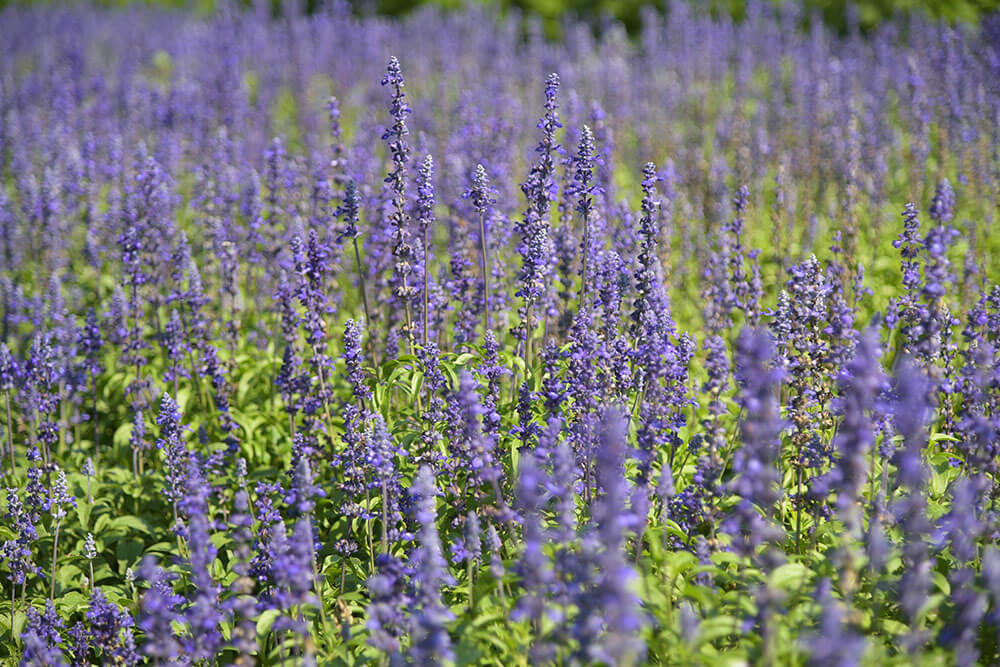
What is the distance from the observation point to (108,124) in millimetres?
14594

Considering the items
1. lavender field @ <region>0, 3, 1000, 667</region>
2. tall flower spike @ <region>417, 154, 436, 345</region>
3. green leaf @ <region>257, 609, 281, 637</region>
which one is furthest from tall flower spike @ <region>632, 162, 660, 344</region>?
green leaf @ <region>257, 609, 281, 637</region>

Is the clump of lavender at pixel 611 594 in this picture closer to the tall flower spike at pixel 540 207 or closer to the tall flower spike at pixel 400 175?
the tall flower spike at pixel 540 207

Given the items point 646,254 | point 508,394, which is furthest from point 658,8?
point 646,254

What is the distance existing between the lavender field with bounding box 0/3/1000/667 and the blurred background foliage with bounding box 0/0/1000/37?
5.74m

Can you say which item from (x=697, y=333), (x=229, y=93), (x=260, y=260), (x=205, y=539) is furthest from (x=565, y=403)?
(x=229, y=93)

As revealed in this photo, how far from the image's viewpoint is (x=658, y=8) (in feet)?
87.7

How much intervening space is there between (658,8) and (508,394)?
22.9 meters

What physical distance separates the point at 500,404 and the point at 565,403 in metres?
0.60

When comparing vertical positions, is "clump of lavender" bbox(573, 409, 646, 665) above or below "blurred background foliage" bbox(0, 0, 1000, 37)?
below

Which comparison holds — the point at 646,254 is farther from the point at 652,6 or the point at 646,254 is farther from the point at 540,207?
the point at 652,6

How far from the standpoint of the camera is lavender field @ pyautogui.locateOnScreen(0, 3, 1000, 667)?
4094 millimetres

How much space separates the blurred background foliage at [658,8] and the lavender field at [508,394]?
574 centimetres

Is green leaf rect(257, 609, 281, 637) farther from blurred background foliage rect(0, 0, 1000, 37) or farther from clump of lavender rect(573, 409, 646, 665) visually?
blurred background foliage rect(0, 0, 1000, 37)

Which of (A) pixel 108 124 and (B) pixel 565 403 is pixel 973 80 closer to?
(B) pixel 565 403
